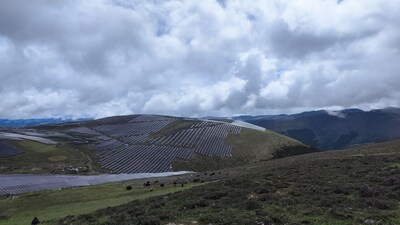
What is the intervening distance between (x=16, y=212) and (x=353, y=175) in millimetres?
40151

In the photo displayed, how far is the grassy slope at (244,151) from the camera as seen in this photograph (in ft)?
422

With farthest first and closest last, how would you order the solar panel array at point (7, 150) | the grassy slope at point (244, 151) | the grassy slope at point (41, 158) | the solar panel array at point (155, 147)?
the solar panel array at point (7, 150), the grassy slope at point (244, 151), the solar panel array at point (155, 147), the grassy slope at point (41, 158)

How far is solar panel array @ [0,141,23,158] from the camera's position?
13238cm

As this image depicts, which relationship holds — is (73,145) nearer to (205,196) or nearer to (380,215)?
(205,196)

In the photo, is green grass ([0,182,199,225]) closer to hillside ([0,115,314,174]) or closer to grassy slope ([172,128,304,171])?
hillside ([0,115,314,174])

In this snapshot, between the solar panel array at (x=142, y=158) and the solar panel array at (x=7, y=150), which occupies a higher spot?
the solar panel array at (x=7, y=150)

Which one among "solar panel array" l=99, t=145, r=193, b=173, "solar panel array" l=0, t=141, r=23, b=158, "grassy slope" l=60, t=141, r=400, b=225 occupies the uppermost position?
"grassy slope" l=60, t=141, r=400, b=225

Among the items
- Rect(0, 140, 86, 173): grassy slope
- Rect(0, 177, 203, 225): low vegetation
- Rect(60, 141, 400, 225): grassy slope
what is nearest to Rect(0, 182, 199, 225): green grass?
Rect(0, 177, 203, 225): low vegetation

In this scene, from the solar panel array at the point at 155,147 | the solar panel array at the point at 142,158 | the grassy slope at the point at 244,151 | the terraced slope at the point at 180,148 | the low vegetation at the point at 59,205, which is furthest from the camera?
the grassy slope at the point at 244,151

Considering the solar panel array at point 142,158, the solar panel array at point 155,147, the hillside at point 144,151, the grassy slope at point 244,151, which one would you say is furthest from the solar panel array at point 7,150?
the grassy slope at point 244,151

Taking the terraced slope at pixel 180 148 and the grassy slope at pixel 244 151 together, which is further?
the grassy slope at pixel 244 151

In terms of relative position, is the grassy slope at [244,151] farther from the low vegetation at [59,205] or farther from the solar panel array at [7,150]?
the low vegetation at [59,205]

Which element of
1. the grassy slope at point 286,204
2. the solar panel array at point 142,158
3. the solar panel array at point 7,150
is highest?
the grassy slope at point 286,204

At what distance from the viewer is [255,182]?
37.6 m
